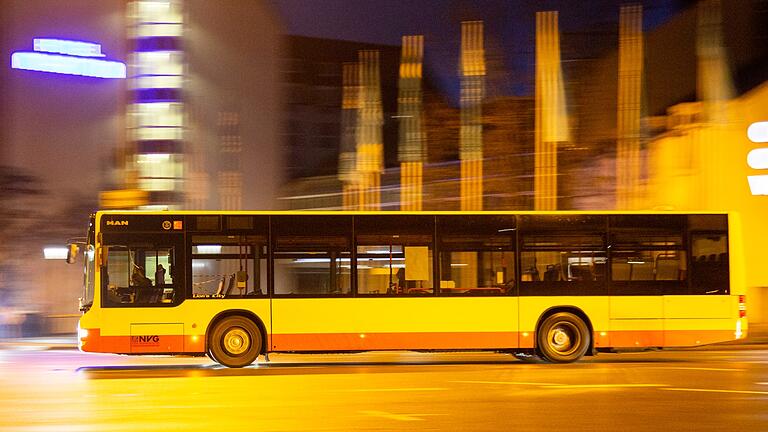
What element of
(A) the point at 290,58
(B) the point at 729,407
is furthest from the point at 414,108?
(B) the point at 729,407

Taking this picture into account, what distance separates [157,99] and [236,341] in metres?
22.2

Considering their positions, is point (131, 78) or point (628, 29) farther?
point (131, 78)

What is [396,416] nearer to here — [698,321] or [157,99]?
[698,321]


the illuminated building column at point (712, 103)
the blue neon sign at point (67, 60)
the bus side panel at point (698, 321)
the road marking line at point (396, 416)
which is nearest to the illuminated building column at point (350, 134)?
the blue neon sign at point (67, 60)

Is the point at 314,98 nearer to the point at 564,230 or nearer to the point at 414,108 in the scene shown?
the point at 414,108

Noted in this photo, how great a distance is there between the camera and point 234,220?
54.6ft

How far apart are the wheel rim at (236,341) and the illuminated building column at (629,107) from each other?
54.2 ft

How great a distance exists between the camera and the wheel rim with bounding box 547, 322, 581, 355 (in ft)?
55.8

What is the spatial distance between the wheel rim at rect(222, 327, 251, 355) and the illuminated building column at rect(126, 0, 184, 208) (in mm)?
20435

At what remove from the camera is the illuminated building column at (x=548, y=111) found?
29703mm

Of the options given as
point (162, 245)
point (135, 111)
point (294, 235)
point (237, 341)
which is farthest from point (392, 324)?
point (135, 111)

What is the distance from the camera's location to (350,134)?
35.1 meters

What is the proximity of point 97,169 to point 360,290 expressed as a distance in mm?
21853

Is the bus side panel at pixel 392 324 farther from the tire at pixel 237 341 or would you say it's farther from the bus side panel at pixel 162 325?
the bus side panel at pixel 162 325
